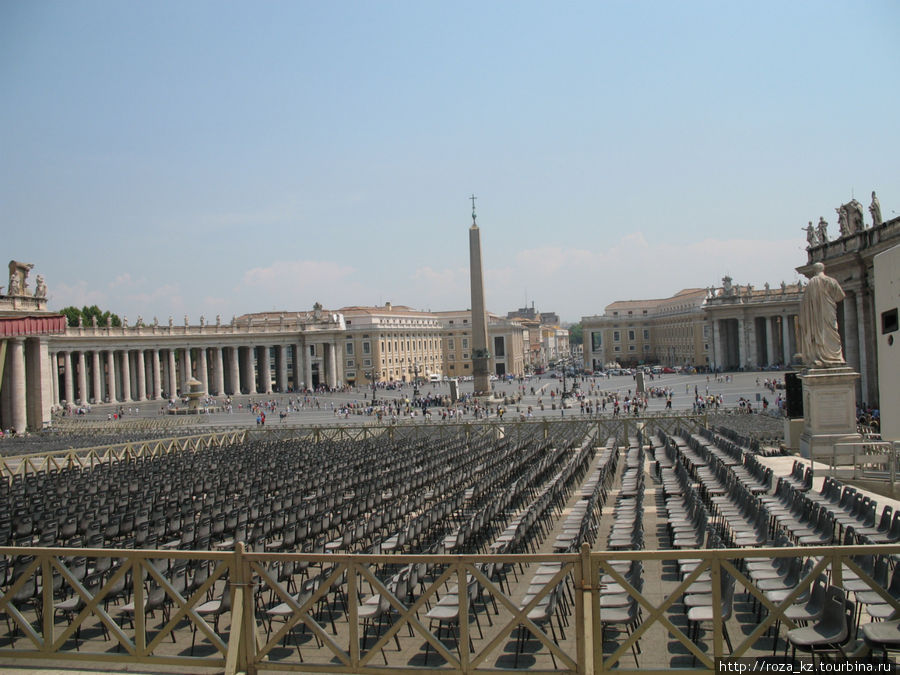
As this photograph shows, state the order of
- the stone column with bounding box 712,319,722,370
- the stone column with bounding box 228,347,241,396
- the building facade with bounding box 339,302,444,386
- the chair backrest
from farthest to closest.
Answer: the building facade with bounding box 339,302,444,386 < the stone column with bounding box 712,319,722,370 < the stone column with bounding box 228,347,241,396 < the chair backrest

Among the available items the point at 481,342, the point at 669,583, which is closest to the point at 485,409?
the point at 481,342

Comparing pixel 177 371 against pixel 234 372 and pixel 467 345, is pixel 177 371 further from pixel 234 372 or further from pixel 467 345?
pixel 467 345

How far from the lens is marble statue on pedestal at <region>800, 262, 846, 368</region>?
19500 mm

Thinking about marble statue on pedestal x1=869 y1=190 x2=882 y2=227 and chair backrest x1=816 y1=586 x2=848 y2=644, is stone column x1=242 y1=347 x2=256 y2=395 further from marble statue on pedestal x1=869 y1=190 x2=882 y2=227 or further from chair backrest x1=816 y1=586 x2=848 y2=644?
chair backrest x1=816 y1=586 x2=848 y2=644

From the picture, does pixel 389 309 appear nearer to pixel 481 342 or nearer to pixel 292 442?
pixel 481 342

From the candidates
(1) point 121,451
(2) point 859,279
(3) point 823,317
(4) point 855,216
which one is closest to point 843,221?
(4) point 855,216

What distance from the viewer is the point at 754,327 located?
351ft

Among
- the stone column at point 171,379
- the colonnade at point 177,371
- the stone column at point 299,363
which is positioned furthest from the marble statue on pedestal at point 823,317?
the stone column at point 299,363

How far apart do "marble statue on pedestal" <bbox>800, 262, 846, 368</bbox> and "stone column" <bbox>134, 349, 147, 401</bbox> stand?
280ft

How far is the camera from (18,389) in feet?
178

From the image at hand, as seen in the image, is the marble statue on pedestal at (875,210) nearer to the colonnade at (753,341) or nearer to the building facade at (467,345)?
the colonnade at (753,341)

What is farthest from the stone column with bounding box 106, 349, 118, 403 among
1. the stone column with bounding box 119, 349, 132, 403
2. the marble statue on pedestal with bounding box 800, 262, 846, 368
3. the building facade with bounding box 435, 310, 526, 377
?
the marble statue on pedestal with bounding box 800, 262, 846, 368

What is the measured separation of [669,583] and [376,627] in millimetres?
3970

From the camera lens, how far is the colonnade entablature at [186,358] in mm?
86688
